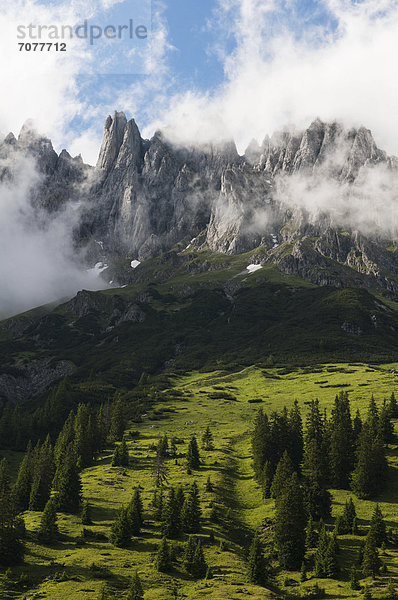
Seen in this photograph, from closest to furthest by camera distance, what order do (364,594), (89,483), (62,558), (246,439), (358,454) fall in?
(364,594), (62,558), (358,454), (89,483), (246,439)

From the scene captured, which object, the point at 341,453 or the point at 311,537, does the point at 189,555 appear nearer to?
the point at 311,537

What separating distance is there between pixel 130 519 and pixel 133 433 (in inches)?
3437

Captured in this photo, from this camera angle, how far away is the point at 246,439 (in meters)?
158

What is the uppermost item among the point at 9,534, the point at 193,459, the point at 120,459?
the point at 120,459

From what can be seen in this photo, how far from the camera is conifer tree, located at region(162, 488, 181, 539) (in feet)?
278

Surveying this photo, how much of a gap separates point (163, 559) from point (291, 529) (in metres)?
20.9

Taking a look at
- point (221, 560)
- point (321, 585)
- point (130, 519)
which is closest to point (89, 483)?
point (130, 519)

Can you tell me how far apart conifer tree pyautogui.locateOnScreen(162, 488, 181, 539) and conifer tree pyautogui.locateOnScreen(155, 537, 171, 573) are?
34.7 feet

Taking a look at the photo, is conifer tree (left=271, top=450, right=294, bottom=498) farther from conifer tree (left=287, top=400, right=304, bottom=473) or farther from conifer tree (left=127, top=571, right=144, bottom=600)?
conifer tree (left=127, top=571, right=144, bottom=600)

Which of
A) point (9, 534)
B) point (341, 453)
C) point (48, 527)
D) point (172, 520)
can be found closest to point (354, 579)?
point (172, 520)

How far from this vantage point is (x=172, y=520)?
86125mm

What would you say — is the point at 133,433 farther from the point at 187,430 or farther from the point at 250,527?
the point at 250,527

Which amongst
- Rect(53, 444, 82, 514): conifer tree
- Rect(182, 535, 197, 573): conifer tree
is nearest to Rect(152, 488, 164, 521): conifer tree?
Rect(53, 444, 82, 514): conifer tree

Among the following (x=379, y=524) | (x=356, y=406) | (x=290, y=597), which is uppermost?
(x=356, y=406)
